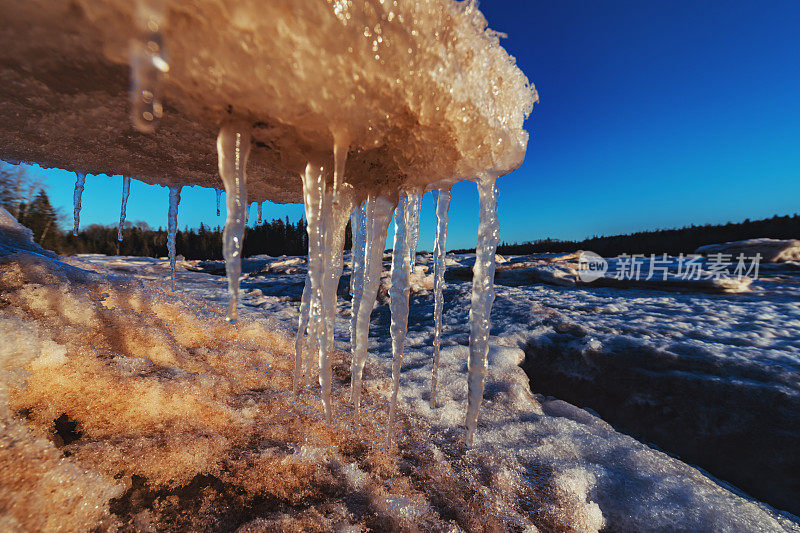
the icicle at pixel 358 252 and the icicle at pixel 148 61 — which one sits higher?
the icicle at pixel 148 61

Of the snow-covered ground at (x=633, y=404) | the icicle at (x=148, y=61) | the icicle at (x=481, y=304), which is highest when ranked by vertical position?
the icicle at (x=148, y=61)

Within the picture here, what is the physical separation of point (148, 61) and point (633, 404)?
Answer: 3.64 m

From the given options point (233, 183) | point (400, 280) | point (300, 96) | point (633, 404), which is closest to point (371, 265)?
point (400, 280)

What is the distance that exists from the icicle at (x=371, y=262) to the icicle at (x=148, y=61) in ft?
2.87

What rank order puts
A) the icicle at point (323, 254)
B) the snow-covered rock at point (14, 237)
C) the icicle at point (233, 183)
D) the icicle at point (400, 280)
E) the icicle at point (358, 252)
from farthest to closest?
the snow-covered rock at point (14, 237), the icicle at point (358, 252), the icicle at point (400, 280), the icicle at point (323, 254), the icicle at point (233, 183)

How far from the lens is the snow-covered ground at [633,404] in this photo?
65.3 inches

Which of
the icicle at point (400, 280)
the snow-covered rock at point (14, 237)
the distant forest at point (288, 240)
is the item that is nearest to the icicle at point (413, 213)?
the icicle at point (400, 280)

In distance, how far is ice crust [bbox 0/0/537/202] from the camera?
2.26 ft

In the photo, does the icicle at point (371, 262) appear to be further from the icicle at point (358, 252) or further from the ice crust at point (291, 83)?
the icicle at point (358, 252)

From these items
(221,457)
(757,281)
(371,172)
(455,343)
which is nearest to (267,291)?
(455,343)

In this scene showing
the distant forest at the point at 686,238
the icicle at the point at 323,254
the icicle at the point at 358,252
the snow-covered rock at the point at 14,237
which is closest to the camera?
the icicle at the point at 323,254

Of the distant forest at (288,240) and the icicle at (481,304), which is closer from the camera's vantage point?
the icicle at (481,304)

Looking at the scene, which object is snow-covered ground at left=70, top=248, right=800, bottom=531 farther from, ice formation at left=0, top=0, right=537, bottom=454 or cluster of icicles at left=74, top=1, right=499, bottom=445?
ice formation at left=0, top=0, right=537, bottom=454

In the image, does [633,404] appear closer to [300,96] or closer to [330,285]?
[330,285]
